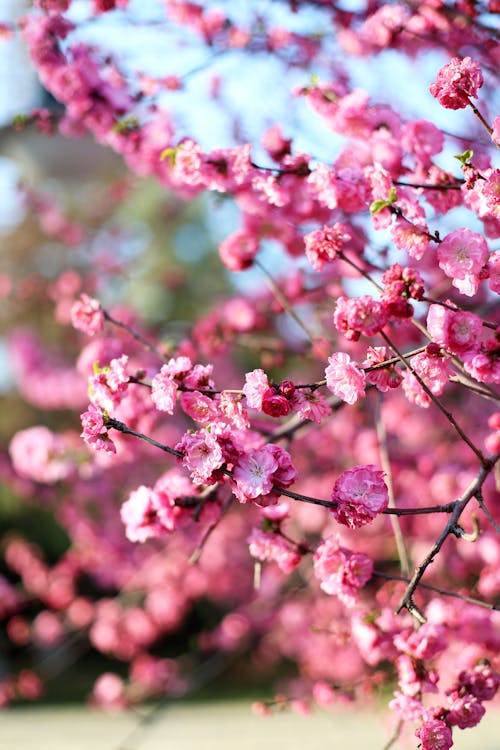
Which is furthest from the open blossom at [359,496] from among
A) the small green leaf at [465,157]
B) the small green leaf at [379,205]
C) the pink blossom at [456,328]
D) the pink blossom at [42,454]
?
the pink blossom at [42,454]

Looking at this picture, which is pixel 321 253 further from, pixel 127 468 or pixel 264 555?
pixel 127 468

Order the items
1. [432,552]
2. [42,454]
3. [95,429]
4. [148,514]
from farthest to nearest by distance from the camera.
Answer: [42,454], [148,514], [95,429], [432,552]

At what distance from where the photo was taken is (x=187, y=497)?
1995mm

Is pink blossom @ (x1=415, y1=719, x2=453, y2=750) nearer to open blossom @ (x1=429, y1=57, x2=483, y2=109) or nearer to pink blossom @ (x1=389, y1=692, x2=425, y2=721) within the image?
pink blossom @ (x1=389, y1=692, x2=425, y2=721)

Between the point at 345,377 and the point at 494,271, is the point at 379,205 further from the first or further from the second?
the point at 345,377

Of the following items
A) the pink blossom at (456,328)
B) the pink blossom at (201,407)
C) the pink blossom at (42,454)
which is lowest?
the pink blossom at (42,454)

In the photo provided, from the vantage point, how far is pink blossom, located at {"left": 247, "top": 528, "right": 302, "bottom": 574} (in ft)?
6.56

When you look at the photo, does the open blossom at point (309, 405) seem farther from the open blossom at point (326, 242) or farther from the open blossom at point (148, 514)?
the open blossom at point (148, 514)

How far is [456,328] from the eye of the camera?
1.55m

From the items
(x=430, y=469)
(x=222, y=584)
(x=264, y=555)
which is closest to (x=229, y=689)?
(x=222, y=584)

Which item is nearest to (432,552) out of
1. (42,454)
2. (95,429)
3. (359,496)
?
(359,496)

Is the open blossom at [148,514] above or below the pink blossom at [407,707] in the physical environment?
above

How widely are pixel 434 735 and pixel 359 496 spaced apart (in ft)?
1.73

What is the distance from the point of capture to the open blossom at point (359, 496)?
151cm
